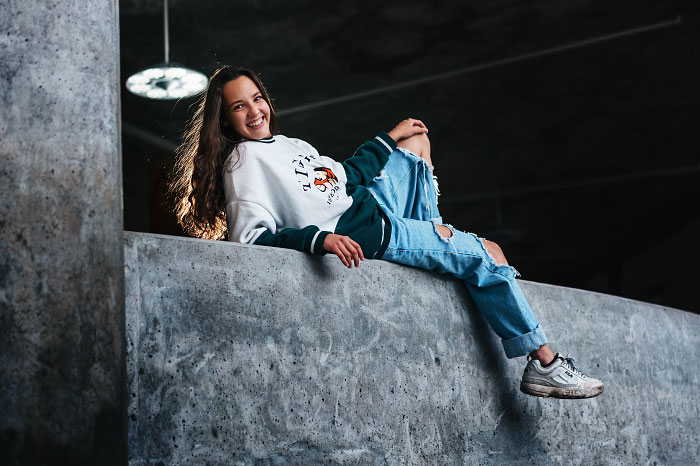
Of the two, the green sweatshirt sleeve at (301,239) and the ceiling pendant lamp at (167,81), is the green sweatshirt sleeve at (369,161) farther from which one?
the ceiling pendant lamp at (167,81)

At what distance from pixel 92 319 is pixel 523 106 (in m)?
7.39

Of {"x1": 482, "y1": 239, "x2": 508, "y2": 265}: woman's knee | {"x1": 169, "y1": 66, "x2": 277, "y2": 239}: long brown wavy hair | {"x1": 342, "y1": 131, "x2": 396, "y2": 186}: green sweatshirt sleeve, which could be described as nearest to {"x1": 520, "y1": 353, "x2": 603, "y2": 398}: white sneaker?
{"x1": 482, "y1": 239, "x2": 508, "y2": 265}: woman's knee

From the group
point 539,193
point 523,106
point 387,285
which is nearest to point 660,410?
point 387,285

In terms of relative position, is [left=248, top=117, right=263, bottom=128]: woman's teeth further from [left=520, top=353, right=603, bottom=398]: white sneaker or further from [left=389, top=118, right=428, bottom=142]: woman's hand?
[left=520, top=353, right=603, bottom=398]: white sneaker

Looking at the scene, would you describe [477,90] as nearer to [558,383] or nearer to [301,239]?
[558,383]

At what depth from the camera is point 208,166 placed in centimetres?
250

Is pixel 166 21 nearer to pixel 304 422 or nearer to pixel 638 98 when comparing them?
pixel 304 422

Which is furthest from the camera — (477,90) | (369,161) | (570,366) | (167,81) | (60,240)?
(477,90)

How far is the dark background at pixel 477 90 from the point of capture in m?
6.04

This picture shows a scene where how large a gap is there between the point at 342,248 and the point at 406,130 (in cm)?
106

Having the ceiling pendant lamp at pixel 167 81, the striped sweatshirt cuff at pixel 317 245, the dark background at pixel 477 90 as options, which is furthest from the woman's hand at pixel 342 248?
the ceiling pendant lamp at pixel 167 81

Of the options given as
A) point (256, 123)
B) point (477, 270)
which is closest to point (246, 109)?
point (256, 123)

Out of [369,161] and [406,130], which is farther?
[406,130]

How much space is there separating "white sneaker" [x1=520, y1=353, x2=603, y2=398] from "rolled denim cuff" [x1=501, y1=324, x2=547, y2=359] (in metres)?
0.07
